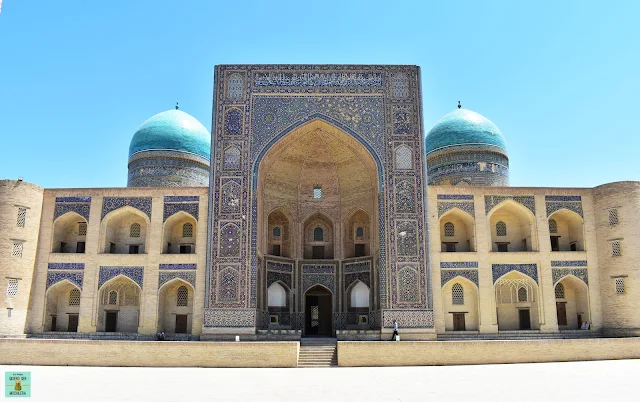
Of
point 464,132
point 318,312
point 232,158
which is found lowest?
point 318,312

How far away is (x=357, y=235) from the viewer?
1723 cm

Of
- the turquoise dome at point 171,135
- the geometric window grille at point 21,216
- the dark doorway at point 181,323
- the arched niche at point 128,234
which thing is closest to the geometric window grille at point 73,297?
the arched niche at point 128,234

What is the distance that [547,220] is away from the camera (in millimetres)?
15547

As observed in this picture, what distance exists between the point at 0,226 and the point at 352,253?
9.18m

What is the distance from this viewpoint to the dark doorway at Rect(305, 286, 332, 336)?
55.1 feet

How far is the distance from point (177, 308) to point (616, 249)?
11453 millimetres

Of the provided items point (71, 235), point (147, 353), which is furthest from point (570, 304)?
point (71, 235)

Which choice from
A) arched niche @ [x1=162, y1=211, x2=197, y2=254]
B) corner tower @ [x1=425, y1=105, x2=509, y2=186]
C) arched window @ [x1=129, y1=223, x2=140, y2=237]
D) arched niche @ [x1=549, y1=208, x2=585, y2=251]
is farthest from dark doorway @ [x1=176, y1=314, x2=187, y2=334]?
arched niche @ [x1=549, y1=208, x2=585, y2=251]

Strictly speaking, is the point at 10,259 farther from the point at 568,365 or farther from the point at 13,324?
the point at 568,365

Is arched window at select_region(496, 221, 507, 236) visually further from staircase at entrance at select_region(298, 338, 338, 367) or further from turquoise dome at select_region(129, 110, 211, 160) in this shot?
turquoise dome at select_region(129, 110, 211, 160)

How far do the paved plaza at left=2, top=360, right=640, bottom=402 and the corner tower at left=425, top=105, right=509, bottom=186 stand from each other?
31.3 feet

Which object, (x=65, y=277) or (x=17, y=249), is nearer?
(x=17, y=249)

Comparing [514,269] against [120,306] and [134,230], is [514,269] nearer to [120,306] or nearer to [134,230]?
[134,230]

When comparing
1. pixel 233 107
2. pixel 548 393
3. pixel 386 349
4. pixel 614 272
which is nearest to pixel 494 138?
pixel 614 272
